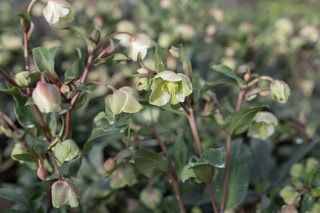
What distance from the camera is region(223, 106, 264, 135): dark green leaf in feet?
2.35

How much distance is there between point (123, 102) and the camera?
647mm

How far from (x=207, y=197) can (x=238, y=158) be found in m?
0.18

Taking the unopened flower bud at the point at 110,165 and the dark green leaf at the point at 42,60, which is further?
the unopened flower bud at the point at 110,165

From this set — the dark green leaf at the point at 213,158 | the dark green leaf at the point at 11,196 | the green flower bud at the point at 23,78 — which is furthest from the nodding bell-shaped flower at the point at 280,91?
the dark green leaf at the point at 11,196

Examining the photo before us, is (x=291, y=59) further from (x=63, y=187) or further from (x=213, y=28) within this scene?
(x=63, y=187)

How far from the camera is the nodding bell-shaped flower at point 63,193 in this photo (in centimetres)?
64

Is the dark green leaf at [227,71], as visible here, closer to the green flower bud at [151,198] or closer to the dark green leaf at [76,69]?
the dark green leaf at [76,69]

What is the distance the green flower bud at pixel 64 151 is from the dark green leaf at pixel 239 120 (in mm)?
366

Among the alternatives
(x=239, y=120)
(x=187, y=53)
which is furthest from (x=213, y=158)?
(x=187, y=53)

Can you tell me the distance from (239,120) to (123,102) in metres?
0.29

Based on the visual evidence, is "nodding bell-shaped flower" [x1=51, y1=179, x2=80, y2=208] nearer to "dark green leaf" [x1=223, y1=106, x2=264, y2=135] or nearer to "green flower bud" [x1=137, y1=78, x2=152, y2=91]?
"green flower bud" [x1=137, y1=78, x2=152, y2=91]

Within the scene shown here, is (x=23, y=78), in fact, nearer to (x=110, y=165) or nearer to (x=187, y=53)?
(x=110, y=165)

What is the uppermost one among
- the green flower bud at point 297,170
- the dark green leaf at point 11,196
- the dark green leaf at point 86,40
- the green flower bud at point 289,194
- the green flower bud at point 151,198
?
the dark green leaf at point 86,40

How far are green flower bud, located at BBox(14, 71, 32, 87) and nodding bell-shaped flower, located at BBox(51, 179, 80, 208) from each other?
0.22 m
